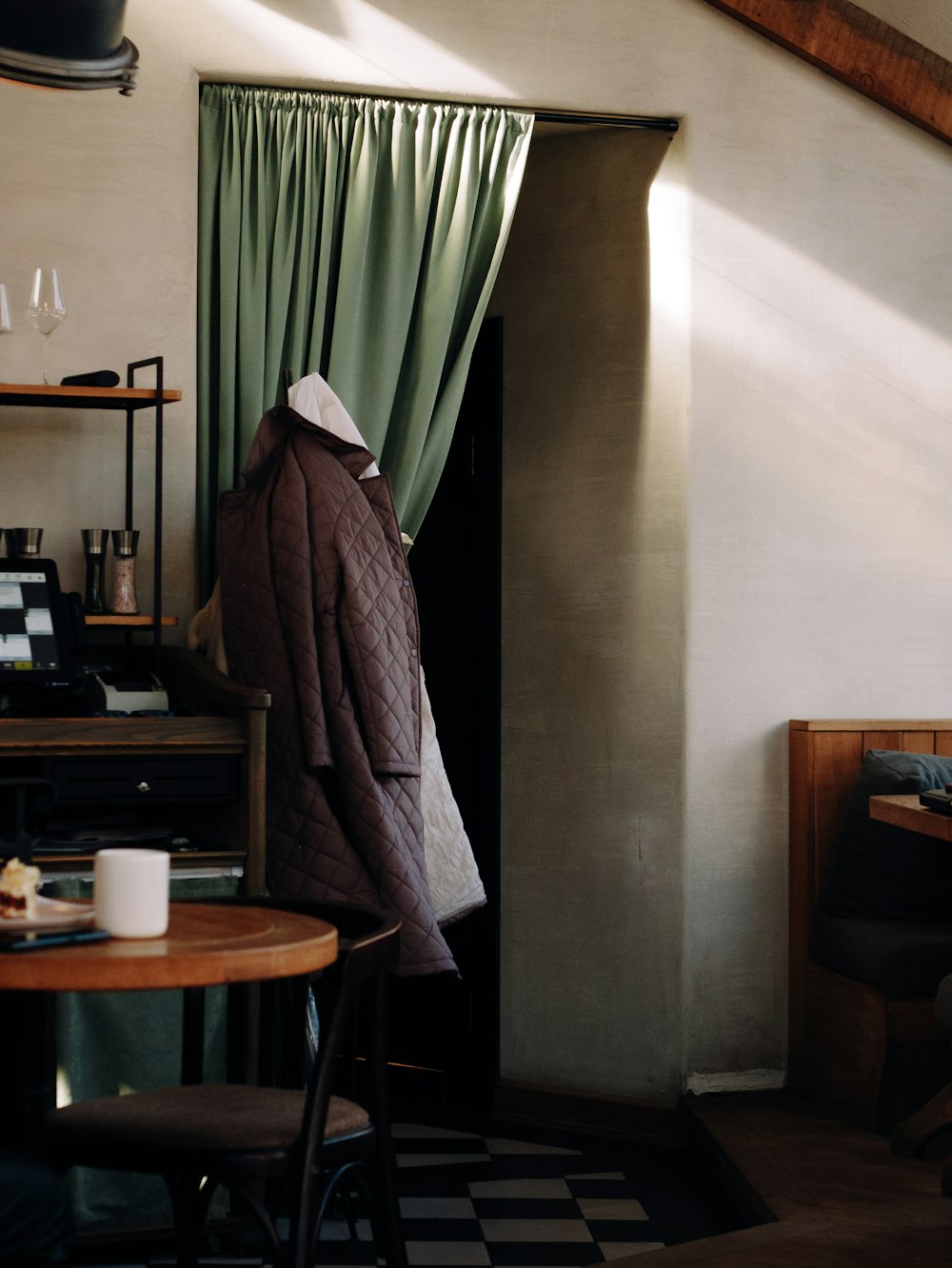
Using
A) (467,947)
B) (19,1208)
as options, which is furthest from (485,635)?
(19,1208)

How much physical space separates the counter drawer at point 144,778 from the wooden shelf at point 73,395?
2.65ft

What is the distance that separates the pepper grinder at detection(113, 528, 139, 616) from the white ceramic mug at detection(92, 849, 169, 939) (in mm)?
1523

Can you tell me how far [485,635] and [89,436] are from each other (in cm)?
135

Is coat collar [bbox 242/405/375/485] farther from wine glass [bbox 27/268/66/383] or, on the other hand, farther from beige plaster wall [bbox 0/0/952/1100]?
beige plaster wall [bbox 0/0/952/1100]

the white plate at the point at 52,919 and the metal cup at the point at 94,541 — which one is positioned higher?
the metal cup at the point at 94,541

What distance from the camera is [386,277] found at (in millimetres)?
3666

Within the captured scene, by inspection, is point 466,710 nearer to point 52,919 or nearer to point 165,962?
point 52,919

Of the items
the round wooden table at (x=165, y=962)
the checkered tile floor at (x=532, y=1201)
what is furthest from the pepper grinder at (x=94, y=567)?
the checkered tile floor at (x=532, y=1201)

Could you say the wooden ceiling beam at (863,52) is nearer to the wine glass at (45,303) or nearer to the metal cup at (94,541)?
the wine glass at (45,303)

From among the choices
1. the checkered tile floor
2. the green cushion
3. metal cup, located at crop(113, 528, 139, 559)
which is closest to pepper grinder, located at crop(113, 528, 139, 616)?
metal cup, located at crop(113, 528, 139, 559)

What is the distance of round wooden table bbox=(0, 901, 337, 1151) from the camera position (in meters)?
1.67

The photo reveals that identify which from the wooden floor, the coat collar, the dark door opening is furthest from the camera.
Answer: the dark door opening

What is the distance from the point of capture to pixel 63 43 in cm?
218

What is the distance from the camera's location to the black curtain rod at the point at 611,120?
151 inches
